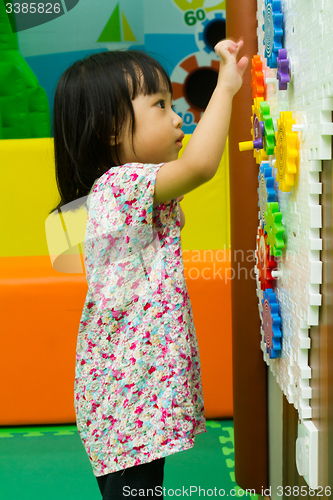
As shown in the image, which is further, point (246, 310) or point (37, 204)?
point (37, 204)

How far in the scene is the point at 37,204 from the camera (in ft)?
4.77

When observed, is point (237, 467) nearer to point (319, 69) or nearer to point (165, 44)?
point (319, 69)

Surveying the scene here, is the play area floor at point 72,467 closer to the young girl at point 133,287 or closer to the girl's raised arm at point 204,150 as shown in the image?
the young girl at point 133,287

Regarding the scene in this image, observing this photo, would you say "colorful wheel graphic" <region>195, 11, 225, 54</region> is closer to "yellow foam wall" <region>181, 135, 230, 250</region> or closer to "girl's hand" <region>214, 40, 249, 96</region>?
"yellow foam wall" <region>181, 135, 230, 250</region>

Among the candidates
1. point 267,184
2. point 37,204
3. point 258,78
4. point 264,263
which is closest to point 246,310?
point 264,263

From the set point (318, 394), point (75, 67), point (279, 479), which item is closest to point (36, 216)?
point (75, 67)

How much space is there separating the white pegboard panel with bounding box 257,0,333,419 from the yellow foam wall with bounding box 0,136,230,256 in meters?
0.79

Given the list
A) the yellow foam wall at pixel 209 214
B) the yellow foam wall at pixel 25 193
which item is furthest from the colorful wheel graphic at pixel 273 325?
the yellow foam wall at pixel 25 193

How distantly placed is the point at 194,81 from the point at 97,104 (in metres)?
2.08

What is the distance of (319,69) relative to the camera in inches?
16.8

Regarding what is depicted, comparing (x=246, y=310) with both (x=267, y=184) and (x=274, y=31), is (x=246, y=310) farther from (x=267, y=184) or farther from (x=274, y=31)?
(x=274, y=31)

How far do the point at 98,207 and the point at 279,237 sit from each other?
0.22m

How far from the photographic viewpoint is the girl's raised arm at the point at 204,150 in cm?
53

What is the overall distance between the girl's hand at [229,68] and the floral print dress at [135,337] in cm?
13
